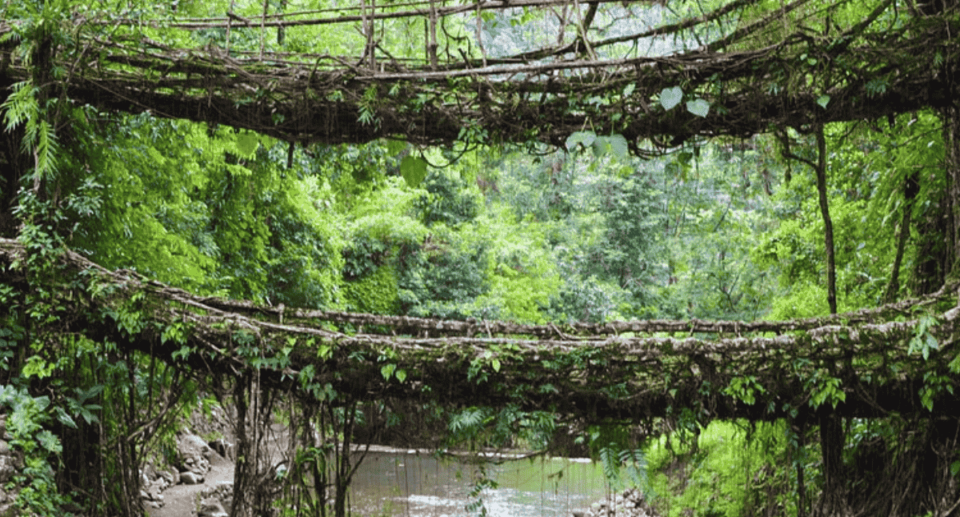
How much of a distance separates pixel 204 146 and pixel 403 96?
4.14 meters

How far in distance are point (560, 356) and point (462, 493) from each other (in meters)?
7.72

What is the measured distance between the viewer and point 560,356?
4.48 metres

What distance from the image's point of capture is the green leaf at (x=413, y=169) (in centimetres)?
530

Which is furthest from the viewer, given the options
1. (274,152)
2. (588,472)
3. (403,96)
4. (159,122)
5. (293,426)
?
(588,472)

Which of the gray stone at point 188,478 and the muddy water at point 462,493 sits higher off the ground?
the gray stone at point 188,478

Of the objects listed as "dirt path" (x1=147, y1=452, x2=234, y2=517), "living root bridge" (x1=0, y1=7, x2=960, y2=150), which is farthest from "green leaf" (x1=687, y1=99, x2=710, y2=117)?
"dirt path" (x1=147, y1=452, x2=234, y2=517)

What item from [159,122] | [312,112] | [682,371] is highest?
[159,122]

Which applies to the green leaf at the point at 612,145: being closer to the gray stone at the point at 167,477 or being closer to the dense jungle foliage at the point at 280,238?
the dense jungle foliage at the point at 280,238

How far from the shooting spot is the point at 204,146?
846 cm

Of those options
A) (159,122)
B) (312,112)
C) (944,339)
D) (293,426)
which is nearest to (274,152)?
(159,122)

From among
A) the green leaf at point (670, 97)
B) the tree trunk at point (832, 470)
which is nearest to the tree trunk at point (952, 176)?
the tree trunk at point (832, 470)

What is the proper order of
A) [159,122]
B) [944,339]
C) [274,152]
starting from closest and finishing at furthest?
[944,339] → [159,122] → [274,152]

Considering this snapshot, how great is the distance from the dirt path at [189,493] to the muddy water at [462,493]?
76.5 inches

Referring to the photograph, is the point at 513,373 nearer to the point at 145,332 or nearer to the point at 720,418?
the point at 720,418
